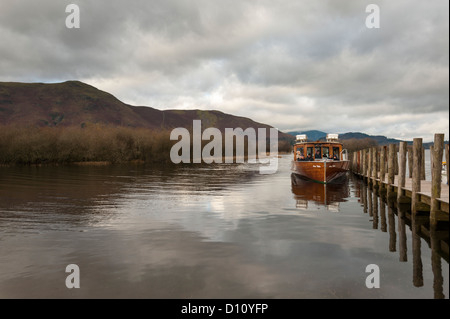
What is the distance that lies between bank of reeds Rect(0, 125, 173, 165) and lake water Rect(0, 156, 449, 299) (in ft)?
111

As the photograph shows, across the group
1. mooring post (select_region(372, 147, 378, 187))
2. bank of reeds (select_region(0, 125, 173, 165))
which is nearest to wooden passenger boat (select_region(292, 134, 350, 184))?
mooring post (select_region(372, 147, 378, 187))

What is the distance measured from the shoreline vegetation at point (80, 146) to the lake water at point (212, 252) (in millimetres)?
33813

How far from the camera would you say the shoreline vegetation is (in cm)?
4281

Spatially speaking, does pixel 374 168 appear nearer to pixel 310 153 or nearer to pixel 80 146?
pixel 310 153

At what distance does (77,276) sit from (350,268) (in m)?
5.62

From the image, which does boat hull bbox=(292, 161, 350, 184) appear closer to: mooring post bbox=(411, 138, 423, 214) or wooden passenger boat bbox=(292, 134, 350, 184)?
wooden passenger boat bbox=(292, 134, 350, 184)

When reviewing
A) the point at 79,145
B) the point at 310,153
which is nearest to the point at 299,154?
the point at 310,153

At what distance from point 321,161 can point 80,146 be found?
38423 mm

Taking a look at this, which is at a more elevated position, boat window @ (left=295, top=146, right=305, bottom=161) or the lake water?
boat window @ (left=295, top=146, right=305, bottom=161)

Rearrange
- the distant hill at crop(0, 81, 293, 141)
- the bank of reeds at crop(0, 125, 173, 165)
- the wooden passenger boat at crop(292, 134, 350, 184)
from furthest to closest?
the distant hill at crop(0, 81, 293, 141) < the bank of reeds at crop(0, 125, 173, 165) < the wooden passenger boat at crop(292, 134, 350, 184)

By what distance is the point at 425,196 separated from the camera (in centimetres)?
1148

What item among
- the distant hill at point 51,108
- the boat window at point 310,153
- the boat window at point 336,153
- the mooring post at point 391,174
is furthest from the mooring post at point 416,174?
the distant hill at point 51,108

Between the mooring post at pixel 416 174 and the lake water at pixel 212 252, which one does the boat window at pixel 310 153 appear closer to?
the lake water at pixel 212 252

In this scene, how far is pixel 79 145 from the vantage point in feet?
157
